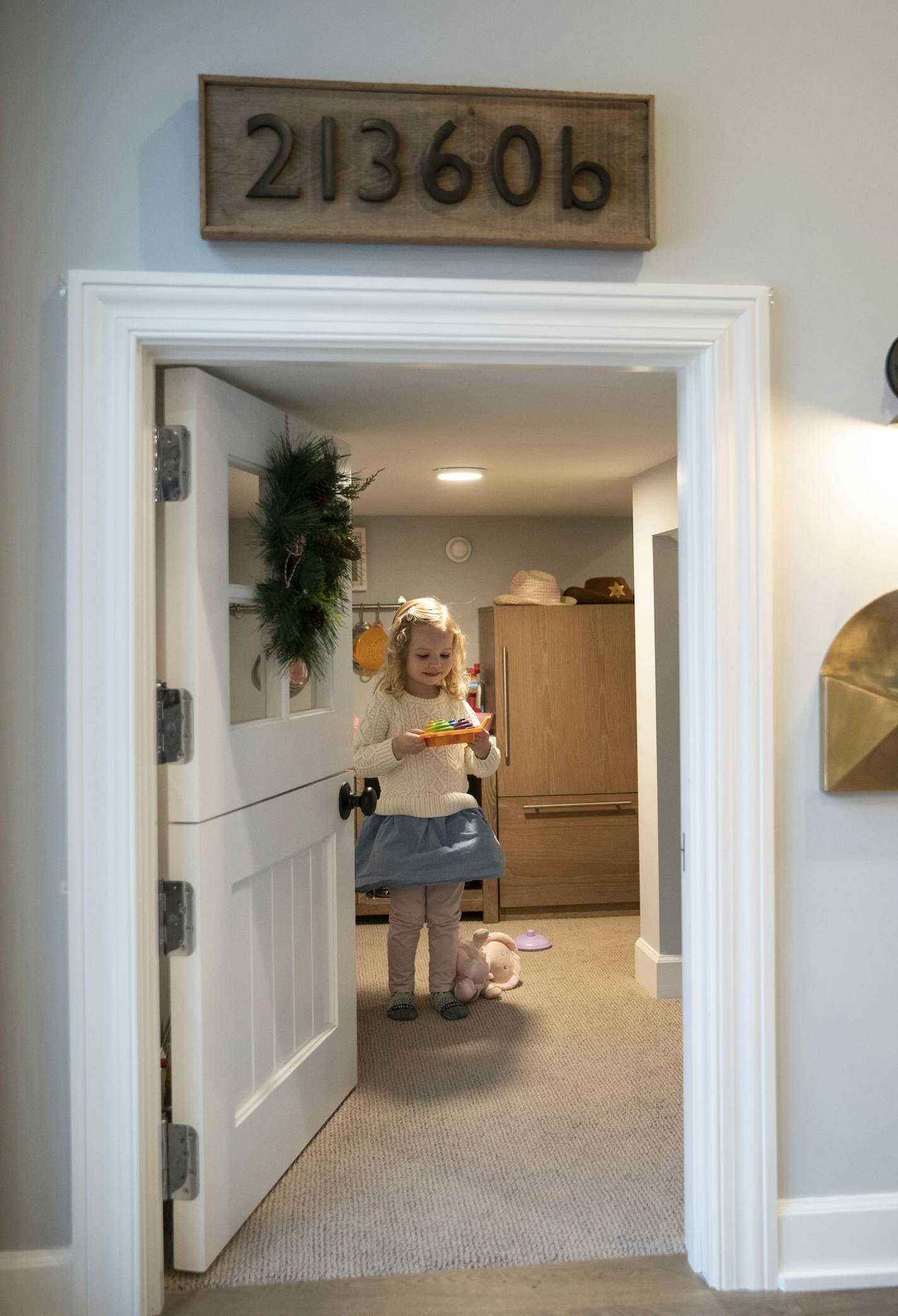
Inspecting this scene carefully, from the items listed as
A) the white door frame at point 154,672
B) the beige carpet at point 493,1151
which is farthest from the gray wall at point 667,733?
the white door frame at point 154,672

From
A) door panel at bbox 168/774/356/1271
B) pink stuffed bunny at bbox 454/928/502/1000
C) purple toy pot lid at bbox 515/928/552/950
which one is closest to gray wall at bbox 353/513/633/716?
purple toy pot lid at bbox 515/928/552/950

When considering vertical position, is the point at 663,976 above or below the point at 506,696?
below

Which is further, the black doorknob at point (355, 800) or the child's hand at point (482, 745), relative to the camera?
the child's hand at point (482, 745)

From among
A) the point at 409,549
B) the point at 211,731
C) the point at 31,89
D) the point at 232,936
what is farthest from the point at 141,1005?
the point at 409,549

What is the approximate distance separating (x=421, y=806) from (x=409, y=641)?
57 cm

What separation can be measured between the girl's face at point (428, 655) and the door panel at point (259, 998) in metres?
0.76

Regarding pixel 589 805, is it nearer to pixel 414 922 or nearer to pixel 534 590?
pixel 534 590

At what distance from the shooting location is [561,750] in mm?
4816

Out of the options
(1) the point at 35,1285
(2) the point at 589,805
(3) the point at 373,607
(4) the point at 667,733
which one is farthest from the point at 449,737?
(3) the point at 373,607

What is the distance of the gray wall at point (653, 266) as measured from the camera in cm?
185

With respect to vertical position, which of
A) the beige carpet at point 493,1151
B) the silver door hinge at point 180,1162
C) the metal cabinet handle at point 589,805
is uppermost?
the metal cabinet handle at point 589,805

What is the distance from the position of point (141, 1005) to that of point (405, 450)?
1871 mm

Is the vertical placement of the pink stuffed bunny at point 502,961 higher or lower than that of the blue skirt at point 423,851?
lower

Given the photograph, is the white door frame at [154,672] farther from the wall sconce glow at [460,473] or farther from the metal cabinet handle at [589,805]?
Result: the metal cabinet handle at [589,805]
